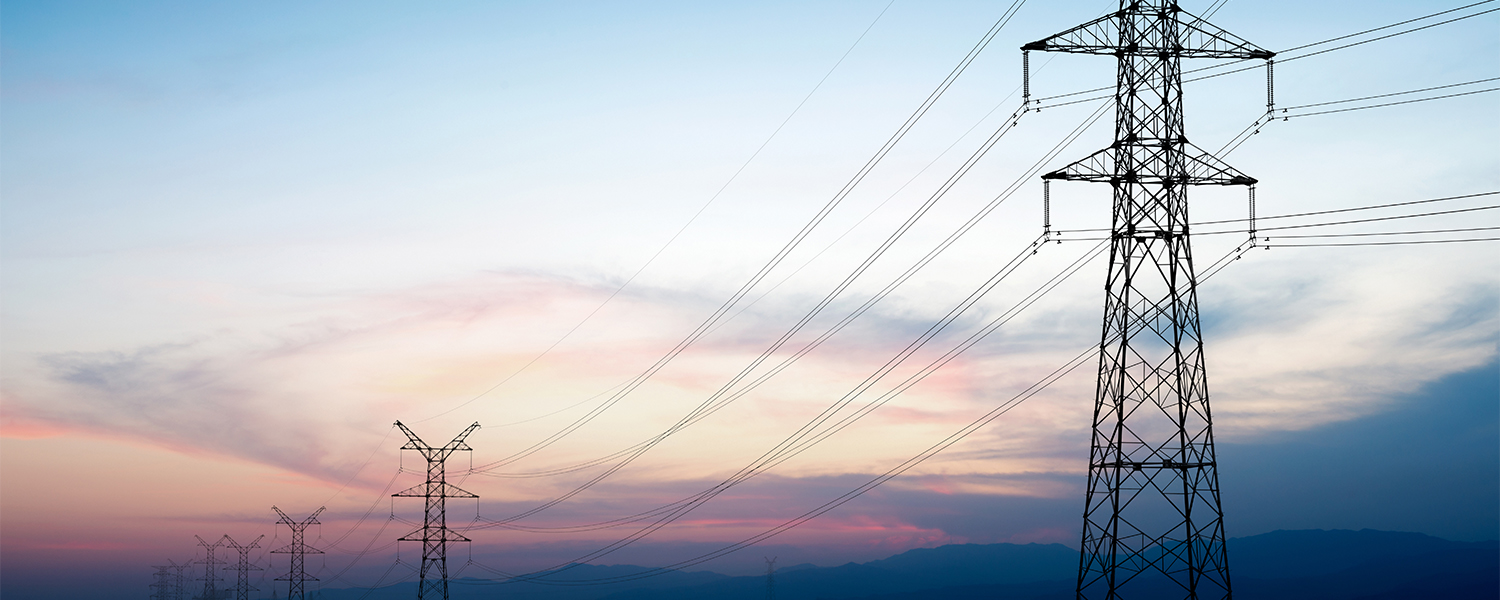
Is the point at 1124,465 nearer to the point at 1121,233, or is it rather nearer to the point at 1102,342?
the point at 1102,342

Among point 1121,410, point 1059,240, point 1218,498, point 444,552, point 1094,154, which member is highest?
point 1094,154

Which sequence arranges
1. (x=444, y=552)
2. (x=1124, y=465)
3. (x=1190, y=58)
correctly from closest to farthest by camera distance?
(x=1124, y=465), (x=1190, y=58), (x=444, y=552)

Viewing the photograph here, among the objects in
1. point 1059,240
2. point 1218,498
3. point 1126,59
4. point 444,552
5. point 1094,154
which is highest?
point 1126,59

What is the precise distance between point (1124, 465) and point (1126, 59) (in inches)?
528

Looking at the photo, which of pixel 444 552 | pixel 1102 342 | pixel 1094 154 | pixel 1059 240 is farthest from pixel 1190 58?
pixel 444 552

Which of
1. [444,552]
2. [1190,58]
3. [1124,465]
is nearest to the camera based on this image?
[1124,465]

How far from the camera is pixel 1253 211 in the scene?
39969 millimetres

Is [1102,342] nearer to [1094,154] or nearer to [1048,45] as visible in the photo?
[1094,154]

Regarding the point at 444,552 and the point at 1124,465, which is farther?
the point at 444,552

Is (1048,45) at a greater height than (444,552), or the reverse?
(1048,45)

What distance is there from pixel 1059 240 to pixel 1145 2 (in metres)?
8.89

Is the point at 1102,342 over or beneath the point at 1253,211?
beneath

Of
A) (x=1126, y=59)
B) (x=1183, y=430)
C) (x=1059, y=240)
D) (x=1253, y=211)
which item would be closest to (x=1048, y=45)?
(x=1126, y=59)

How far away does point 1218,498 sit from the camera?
1432 inches
